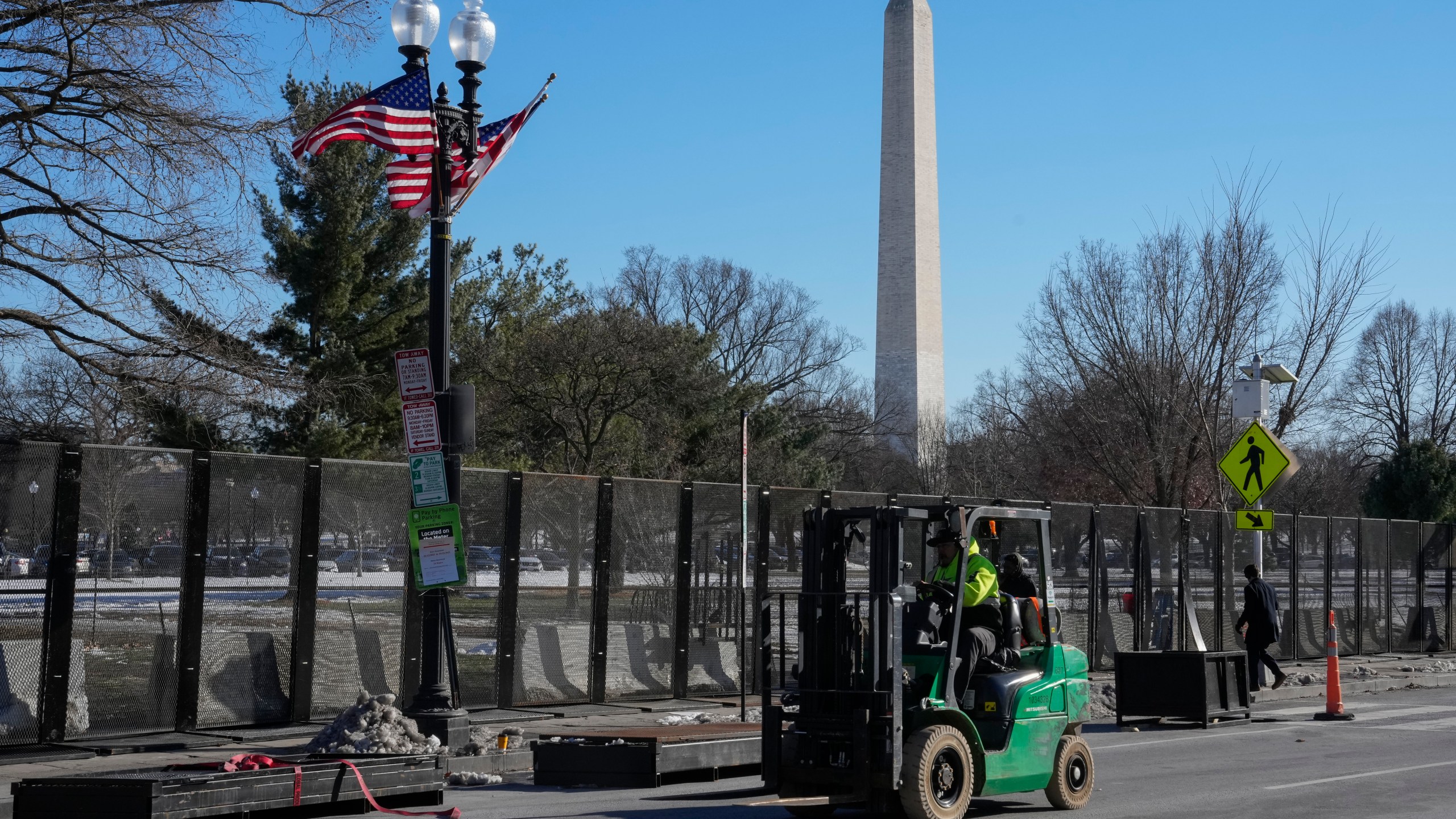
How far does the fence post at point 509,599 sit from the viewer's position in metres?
15.3

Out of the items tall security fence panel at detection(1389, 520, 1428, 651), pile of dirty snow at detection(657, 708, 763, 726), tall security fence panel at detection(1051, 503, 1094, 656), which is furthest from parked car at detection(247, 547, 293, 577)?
tall security fence panel at detection(1389, 520, 1428, 651)

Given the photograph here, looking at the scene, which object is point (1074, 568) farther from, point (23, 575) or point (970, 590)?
point (23, 575)

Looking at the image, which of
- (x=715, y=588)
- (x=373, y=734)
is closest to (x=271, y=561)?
(x=373, y=734)

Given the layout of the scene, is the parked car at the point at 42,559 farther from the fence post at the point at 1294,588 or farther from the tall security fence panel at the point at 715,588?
the fence post at the point at 1294,588

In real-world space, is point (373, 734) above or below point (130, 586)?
below

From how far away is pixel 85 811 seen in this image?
336 inches

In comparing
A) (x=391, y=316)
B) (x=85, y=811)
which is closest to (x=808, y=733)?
(x=85, y=811)

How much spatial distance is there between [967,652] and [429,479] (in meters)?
5.21

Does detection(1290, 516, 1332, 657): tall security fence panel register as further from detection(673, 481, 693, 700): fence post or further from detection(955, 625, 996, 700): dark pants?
detection(955, 625, 996, 700): dark pants

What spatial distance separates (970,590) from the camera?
9695 millimetres

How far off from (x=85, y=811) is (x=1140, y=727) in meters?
12.1

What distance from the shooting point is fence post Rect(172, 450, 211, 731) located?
1274 cm

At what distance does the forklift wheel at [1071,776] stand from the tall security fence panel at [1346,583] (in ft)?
62.3

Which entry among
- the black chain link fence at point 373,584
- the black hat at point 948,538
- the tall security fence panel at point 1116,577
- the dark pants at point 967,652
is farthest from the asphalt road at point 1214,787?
the tall security fence panel at point 1116,577
